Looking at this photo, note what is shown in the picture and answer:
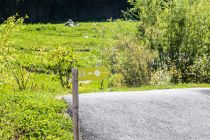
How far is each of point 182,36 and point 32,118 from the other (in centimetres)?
1036

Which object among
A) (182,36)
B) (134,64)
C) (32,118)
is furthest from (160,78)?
(32,118)

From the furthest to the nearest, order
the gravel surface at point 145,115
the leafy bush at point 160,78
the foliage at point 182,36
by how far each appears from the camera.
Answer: the foliage at point 182,36, the leafy bush at point 160,78, the gravel surface at point 145,115

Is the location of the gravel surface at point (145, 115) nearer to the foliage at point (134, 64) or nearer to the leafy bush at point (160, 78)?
the leafy bush at point (160, 78)

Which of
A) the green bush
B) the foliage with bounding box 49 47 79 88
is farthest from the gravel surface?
the foliage with bounding box 49 47 79 88

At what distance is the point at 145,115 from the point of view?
14250 mm

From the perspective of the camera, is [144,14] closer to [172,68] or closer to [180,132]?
[172,68]

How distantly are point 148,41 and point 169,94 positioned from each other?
6.14 m

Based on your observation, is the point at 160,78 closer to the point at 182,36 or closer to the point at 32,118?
the point at 182,36

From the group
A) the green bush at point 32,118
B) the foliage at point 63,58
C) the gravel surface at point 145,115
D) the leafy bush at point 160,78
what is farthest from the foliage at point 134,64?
the green bush at point 32,118

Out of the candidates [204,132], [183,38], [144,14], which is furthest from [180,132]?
[144,14]

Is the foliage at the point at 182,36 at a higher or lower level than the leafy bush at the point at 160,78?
higher

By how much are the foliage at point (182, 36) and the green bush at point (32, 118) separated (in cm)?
824

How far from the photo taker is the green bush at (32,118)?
12469 mm

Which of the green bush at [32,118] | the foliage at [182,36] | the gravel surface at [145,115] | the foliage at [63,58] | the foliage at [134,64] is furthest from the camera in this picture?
the foliage at [182,36]
